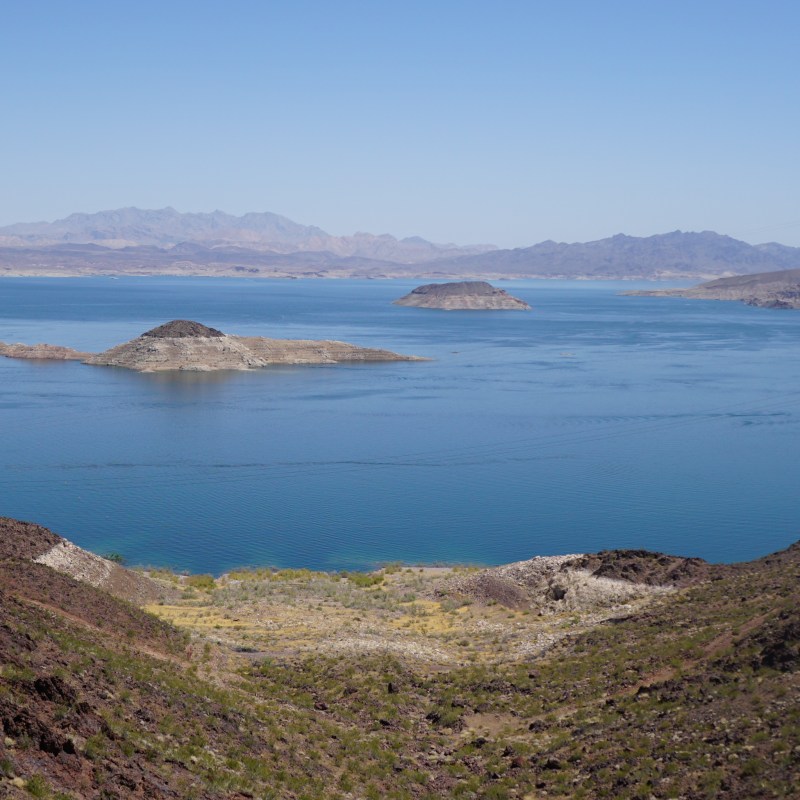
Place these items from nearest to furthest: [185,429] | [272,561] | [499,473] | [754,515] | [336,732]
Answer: [336,732] < [272,561] < [754,515] < [499,473] < [185,429]

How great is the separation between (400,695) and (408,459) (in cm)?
3848

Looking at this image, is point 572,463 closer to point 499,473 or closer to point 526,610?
point 499,473

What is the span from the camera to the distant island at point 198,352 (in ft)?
333

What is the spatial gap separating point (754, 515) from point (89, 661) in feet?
124

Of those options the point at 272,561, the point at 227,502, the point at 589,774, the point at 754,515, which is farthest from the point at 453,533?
the point at 589,774

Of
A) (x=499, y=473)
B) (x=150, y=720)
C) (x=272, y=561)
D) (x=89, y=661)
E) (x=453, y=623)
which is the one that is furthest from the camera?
(x=499, y=473)

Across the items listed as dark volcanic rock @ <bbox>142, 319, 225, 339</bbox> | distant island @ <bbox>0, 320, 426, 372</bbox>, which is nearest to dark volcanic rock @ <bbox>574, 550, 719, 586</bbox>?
distant island @ <bbox>0, 320, 426, 372</bbox>

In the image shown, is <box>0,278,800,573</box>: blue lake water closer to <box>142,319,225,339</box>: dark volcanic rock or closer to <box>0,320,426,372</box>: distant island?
<box>0,320,426,372</box>: distant island

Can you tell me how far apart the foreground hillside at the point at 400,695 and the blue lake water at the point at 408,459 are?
12.5m

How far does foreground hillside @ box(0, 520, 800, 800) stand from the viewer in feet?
47.6

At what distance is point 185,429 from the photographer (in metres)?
68.9

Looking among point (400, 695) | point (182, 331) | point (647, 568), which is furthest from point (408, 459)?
point (182, 331)

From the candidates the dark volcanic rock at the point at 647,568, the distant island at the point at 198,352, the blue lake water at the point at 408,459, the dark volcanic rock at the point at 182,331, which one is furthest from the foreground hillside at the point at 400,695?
the dark volcanic rock at the point at 182,331

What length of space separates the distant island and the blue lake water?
3548 mm
